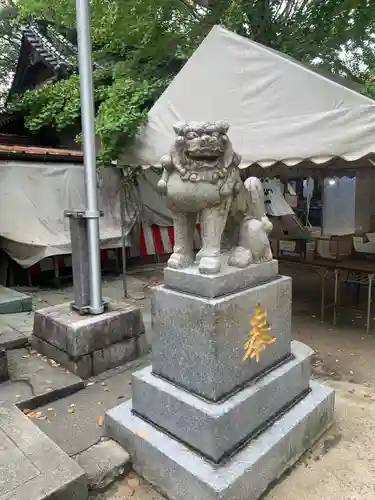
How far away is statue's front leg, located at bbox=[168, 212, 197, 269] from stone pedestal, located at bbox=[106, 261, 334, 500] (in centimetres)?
9

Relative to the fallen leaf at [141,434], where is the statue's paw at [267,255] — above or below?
above

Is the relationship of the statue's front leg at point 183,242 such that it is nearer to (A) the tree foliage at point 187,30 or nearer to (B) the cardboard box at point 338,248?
(B) the cardboard box at point 338,248

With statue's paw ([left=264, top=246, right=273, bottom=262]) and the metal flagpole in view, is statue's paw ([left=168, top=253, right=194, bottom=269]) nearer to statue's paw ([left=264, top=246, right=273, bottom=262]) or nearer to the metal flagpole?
statue's paw ([left=264, top=246, right=273, bottom=262])

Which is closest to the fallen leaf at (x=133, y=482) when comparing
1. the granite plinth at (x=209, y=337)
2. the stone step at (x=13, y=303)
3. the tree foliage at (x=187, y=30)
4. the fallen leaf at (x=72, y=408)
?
the granite plinth at (x=209, y=337)

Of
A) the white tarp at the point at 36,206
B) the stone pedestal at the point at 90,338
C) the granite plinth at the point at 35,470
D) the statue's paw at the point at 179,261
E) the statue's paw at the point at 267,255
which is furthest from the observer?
the white tarp at the point at 36,206

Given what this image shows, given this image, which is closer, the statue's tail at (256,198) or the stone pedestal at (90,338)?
the statue's tail at (256,198)

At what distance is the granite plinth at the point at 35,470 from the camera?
210 cm

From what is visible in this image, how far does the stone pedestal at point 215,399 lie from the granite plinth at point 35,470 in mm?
539

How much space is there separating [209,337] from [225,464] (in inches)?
31.1

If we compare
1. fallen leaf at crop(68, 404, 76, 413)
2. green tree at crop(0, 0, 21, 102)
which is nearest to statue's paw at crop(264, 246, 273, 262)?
fallen leaf at crop(68, 404, 76, 413)

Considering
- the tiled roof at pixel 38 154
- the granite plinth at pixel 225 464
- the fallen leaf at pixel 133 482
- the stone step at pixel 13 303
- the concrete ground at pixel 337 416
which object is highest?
the tiled roof at pixel 38 154

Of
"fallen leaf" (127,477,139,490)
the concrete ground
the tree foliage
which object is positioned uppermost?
the tree foliage

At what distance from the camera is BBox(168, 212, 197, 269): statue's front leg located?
268 centimetres

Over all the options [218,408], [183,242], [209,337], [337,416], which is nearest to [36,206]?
[183,242]
